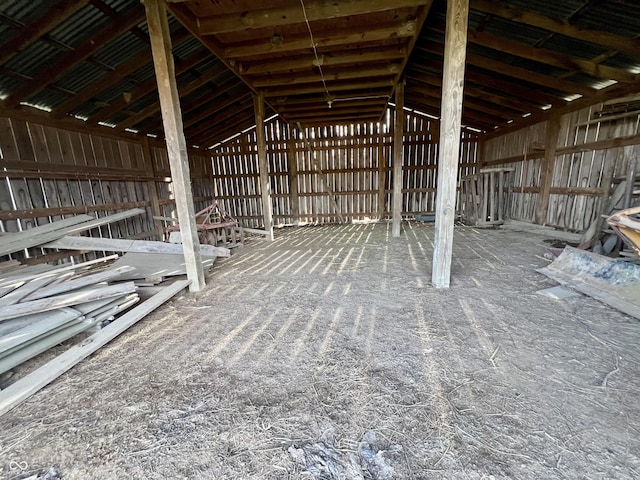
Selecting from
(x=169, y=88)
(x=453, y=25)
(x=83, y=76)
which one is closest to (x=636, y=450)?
(x=453, y=25)

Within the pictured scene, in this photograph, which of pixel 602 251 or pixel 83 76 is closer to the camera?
pixel 602 251

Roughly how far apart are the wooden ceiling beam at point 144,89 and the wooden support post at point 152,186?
1.47m

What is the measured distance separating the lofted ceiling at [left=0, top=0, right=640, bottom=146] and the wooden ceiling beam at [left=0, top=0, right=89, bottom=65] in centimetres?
1

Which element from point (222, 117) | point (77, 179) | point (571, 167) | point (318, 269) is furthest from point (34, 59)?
point (571, 167)

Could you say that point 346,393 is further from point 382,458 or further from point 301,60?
point 301,60

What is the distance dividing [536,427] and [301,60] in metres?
5.62

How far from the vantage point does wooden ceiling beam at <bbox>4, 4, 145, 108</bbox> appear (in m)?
3.33

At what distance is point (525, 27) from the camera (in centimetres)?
369

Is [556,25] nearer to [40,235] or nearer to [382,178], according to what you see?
[382,178]

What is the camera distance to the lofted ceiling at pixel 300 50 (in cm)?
319

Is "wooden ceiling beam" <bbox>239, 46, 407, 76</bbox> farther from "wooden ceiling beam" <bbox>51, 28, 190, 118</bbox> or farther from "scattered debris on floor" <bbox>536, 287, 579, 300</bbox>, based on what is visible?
"scattered debris on floor" <bbox>536, 287, 579, 300</bbox>

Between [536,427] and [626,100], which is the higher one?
[626,100]

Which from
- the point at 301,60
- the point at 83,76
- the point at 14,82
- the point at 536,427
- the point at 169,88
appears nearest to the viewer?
the point at 536,427

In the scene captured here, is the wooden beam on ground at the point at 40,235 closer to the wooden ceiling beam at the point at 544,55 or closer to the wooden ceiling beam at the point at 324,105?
the wooden ceiling beam at the point at 324,105
